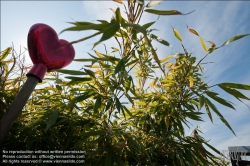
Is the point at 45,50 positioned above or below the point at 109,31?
above

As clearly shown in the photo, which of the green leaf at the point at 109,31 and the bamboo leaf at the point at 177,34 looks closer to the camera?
the green leaf at the point at 109,31

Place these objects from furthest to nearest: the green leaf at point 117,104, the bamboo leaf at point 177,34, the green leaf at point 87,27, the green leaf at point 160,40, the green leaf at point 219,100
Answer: the bamboo leaf at point 177,34 → the green leaf at point 219,100 → the green leaf at point 117,104 → the green leaf at point 160,40 → the green leaf at point 87,27

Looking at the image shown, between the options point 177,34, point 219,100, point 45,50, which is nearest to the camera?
point 45,50

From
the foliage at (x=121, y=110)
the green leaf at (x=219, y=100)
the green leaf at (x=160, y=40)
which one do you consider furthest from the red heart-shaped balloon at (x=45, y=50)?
the green leaf at (x=219, y=100)

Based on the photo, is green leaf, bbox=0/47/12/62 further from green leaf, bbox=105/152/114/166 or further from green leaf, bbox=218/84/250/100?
green leaf, bbox=218/84/250/100

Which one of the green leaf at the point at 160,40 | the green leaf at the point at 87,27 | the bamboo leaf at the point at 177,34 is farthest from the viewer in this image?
the bamboo leaf at the point at 177,34

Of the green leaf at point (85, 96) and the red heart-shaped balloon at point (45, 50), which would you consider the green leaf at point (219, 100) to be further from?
the red heart-shaped balloon at point (45, 50)

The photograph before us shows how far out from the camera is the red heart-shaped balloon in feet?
4.01

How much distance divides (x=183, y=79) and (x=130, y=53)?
1.43 ft

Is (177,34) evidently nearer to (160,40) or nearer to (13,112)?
(160,40)

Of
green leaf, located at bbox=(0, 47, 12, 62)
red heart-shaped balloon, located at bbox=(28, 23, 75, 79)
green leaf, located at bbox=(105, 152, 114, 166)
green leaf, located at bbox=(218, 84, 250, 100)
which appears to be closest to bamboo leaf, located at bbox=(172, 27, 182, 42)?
green leaf, located at bbox=(218, 84, 250, 100)

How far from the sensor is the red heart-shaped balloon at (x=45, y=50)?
4.01 ft

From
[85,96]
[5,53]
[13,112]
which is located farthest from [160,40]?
[5,53]

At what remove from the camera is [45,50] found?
123 cm
